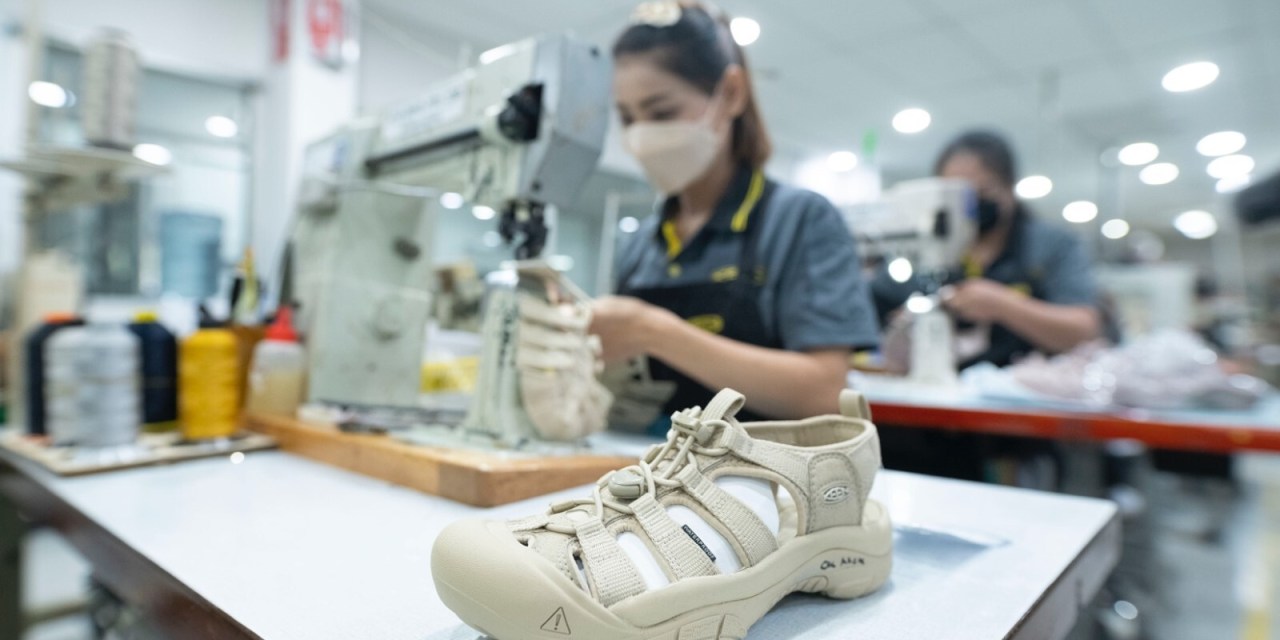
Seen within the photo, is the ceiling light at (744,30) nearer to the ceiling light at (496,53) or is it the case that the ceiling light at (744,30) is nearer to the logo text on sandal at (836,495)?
the ceiling light at (496,53)

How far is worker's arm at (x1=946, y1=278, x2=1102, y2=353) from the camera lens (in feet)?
6.07

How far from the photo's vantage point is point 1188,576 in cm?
291

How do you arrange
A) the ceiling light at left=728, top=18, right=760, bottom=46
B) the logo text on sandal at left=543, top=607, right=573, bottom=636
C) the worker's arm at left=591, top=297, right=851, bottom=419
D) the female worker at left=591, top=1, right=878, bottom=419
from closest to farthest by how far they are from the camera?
the logo text on sandal at left=543, top=607, right=573, bottom=636
the worker's arm at left=591, top=297, right=851, bottom=419
the female worker at left=591, top=1, right=878, bottom=419
the ceiling light at left=728, top=18, right=760, bottom=46

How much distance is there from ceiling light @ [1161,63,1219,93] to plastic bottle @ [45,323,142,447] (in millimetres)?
2203

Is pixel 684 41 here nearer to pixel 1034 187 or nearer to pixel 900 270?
pixel 900 270

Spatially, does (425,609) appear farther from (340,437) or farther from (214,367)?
(214,367)

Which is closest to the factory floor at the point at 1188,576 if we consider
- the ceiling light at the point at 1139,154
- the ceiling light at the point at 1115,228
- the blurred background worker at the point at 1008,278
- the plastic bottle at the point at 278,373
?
the plastic bottle at the point at 278,373

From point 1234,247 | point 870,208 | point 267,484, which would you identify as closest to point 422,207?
point 267,484

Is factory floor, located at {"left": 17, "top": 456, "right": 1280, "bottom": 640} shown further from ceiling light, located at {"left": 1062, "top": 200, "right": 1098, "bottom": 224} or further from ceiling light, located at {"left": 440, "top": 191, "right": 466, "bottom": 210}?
ceiling light, located at {"left": 1062, "top": 200, "right": 1098, "bottom": 224}

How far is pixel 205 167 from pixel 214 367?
1.70 m

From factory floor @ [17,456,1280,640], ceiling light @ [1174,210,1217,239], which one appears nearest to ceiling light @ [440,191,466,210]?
factory floor @ [17,456,1280,640]

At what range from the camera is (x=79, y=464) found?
93cm

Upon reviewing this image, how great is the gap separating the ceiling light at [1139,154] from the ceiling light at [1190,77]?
2.39 ft

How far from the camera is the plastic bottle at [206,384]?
3.77ft
